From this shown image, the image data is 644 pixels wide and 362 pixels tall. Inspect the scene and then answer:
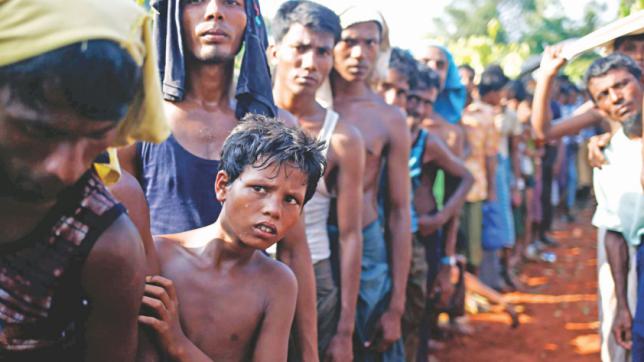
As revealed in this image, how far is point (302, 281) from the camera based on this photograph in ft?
7.95

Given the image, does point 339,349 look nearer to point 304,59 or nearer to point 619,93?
point 304,59

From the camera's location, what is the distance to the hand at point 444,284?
4.92 metres

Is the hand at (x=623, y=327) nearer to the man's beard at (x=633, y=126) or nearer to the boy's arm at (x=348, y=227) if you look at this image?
the man's beard at (x=633, y=126)

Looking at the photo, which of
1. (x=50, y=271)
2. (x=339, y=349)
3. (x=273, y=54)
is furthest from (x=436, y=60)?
(x=50, y=271)

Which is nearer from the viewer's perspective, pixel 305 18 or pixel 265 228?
pixel 265 228

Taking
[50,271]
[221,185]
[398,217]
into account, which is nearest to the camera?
[50,271]

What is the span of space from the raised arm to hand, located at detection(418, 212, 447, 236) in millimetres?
2738

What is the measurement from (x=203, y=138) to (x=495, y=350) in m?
4.27

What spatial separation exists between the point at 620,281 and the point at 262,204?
2.32 meters

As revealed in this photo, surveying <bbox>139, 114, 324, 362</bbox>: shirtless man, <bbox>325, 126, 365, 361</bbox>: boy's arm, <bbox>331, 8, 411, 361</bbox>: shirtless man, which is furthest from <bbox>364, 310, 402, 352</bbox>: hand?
<bbox>139, 114, 324, 362</bbox>: shirtless man

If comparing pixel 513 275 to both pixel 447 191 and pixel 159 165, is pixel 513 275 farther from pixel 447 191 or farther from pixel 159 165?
pixel 159 165

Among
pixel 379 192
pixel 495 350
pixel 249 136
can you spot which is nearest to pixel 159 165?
pixel 249 136

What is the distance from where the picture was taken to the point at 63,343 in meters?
1.31

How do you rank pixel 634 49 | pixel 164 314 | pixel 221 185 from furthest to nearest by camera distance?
pixel 634 49 < pixel 221 185 < pixel 164 314
